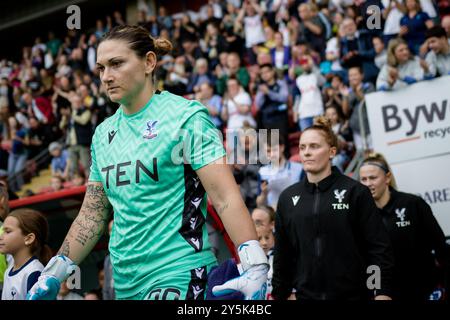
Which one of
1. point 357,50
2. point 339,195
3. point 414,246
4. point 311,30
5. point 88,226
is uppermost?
point 311,30

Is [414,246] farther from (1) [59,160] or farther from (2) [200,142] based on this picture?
(1) [59,160]

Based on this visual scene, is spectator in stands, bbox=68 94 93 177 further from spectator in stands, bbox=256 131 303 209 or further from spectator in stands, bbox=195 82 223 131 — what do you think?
spectator in stands, bbox=256 131 303 209

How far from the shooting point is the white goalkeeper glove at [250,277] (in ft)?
9.95

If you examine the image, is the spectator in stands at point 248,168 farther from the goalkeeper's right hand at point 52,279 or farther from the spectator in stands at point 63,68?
the spectator in stands at point 63,68

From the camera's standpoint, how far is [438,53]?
940cm

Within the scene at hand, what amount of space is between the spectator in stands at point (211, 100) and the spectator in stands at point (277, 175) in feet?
12.3

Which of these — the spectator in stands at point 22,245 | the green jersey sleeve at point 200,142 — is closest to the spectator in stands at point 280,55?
the spectator in stands at point 22,245

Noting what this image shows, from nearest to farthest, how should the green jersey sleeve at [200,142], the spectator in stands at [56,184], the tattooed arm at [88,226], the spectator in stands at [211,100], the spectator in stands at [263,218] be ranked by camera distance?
1. the green jersey sleeve at [200,142]
2. the tattooed arm at [88,226]
3. the spectator in stands at [263,218]
4. the spectator in stands at [211,100]
5. the spectator in stands at [56,184]

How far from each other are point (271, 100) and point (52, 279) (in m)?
8.74

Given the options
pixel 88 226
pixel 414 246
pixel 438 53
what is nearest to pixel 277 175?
pixel 438 53

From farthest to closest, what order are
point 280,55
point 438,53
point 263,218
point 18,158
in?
point 18,158, point 280,55, point 438,53, point 263,218

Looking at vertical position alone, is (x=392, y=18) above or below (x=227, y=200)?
above

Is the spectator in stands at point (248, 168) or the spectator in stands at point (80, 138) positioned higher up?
the spectator in stands at point (80, 138)

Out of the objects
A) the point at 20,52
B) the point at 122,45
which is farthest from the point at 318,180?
the point at 20,52
